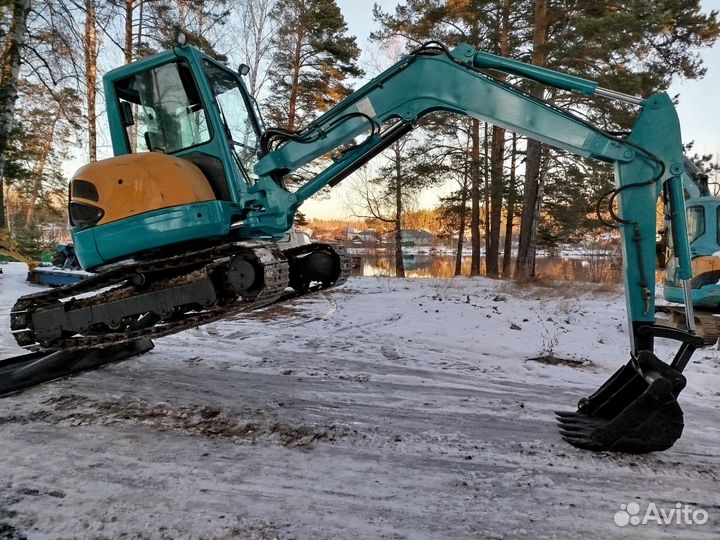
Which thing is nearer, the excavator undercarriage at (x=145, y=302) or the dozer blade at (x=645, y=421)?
the dozer blade at (x=645, y=421)

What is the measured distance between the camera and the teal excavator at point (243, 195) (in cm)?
345

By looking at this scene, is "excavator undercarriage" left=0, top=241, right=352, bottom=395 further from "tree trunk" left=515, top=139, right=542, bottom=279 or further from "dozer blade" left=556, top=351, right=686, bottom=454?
"tree trunk" left=515, top=139, right=542, bottom=279

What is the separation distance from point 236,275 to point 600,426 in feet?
10.1

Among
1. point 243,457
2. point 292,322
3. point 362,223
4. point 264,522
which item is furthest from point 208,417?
point 362,223

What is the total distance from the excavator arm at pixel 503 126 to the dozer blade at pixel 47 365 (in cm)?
249

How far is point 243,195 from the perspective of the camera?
4152 millimetres

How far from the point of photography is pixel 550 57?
13.1m

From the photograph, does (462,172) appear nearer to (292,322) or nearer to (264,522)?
(292,322)

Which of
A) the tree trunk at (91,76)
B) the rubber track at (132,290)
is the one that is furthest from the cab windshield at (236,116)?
the tree trunk at (91,76)

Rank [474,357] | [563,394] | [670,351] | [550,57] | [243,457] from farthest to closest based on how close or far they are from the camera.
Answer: [550,57] < [670,351] < [474,357] < [563,394] < [243,457]

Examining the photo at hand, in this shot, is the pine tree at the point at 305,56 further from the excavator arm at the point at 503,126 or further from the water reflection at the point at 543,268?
the excavator arm at the point at 503,126

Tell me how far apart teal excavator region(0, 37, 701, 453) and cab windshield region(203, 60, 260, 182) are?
0.02m

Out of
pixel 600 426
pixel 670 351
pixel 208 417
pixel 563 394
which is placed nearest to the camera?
pixel 600 426

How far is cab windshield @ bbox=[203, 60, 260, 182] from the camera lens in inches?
171
